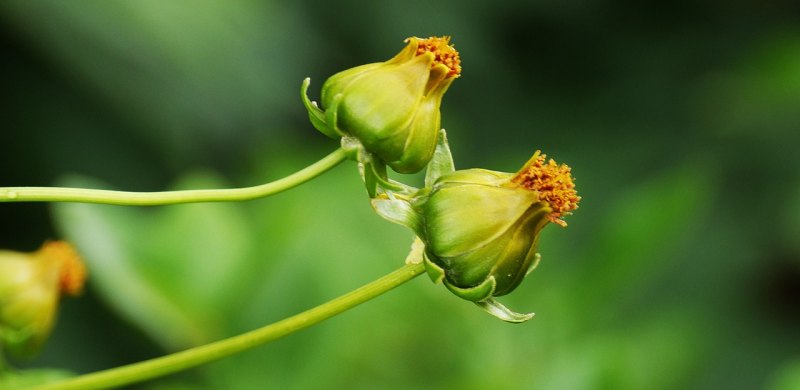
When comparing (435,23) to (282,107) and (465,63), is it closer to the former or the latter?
(465,63)

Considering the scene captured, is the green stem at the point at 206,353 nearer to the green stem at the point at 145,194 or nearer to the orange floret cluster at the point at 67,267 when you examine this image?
the green stem at the point at 145,194

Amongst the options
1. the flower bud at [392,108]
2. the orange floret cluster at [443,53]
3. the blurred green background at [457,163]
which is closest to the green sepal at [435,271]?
the flower bud at [392,108]

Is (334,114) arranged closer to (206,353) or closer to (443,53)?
(443,53)

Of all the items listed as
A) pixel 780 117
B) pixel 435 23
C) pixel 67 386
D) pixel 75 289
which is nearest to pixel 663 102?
pixel 780 117

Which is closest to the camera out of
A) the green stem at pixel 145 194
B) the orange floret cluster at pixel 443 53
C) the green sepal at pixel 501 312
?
the green stem at pixel 145 194

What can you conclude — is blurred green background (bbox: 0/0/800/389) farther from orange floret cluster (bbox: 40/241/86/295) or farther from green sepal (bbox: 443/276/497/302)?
green sepal (bbox: 443/276/497/302)

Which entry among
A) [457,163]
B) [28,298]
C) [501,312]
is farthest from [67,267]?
[457,163]
